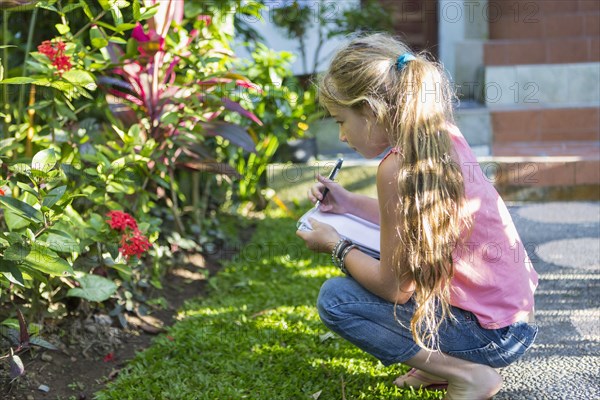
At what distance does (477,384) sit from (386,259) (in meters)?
0.45

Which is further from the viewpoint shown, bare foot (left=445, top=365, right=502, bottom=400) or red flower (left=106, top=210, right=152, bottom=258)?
red flower (left=106, top=210, right=152, bottom=258)

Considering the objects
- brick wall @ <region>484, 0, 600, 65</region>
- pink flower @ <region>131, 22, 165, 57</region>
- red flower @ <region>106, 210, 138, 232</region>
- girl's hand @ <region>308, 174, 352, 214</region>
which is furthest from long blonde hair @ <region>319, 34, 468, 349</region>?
brick wall @ <region>484, 0, 600, 65</region>

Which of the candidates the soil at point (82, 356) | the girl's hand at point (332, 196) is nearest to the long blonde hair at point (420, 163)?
the girl's hand at point (332, 196)

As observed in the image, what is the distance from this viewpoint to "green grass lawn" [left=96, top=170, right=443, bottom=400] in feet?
8.10

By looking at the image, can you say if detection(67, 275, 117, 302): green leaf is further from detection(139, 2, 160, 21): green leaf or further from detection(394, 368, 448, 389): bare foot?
detection(394, 368, 448, 389): bare foot

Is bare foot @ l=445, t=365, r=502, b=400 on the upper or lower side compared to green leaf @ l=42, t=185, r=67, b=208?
lower

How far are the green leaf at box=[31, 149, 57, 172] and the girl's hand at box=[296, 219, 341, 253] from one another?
0.76 meters

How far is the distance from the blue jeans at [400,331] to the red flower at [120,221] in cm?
81

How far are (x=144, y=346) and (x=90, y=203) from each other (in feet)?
2.01

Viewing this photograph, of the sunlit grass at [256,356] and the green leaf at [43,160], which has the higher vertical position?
the green leaf at [43,160]

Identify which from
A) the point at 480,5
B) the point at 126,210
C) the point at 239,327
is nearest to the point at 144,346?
the point at 239,327

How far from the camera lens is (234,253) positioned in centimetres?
402

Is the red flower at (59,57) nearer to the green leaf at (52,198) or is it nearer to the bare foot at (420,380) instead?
the green leaf at (52,198)

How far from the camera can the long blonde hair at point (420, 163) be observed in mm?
1999
